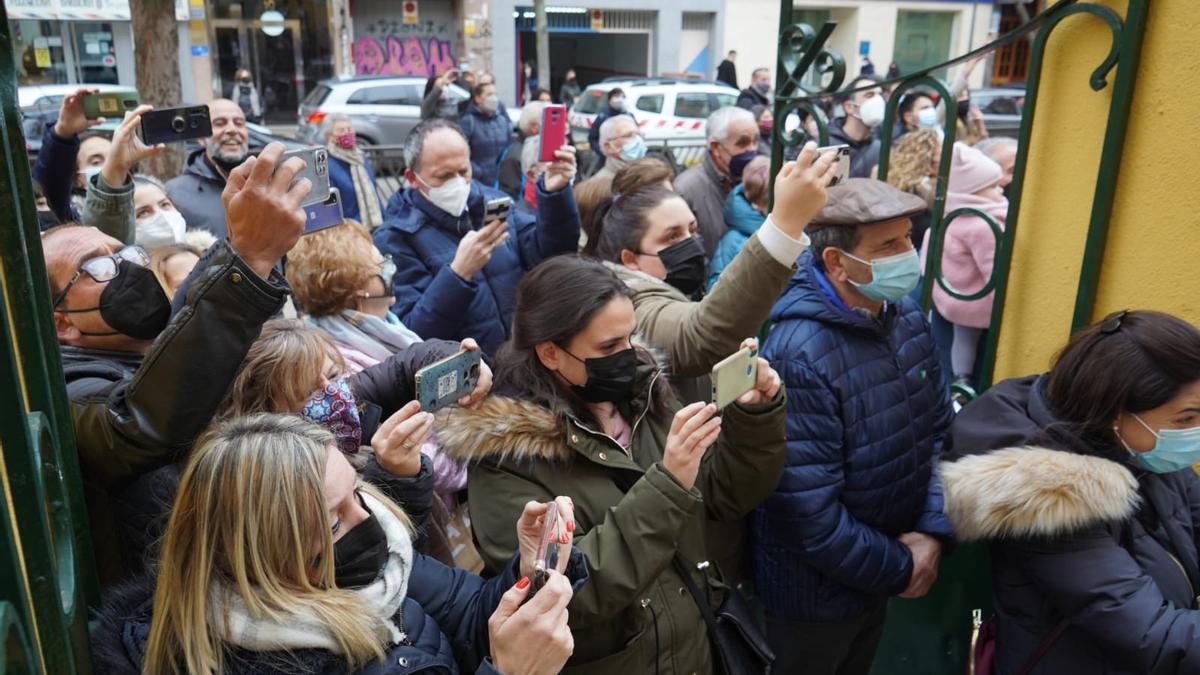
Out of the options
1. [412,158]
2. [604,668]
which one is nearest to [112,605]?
[604,668]

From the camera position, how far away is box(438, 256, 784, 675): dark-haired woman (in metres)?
2.00

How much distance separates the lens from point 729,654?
2.28 m

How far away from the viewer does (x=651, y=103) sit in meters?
16.1

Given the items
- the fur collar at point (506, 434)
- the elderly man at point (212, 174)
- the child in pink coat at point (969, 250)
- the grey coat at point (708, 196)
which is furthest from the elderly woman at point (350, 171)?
the fur collar at point (506, 434)

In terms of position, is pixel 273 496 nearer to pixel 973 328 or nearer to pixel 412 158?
pixel 412 158

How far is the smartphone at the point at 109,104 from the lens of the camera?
321 cm

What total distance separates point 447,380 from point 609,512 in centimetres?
45

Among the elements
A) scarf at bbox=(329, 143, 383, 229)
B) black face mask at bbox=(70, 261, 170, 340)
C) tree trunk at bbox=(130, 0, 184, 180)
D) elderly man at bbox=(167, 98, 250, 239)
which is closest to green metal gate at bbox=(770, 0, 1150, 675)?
black face mask at bbox=(70, 261, 170, 340)

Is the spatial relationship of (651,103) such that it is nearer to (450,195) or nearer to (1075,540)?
(450,195)

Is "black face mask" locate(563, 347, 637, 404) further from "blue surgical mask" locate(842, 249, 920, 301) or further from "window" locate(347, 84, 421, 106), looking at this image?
"window" locate(347, 84, 421, 106)

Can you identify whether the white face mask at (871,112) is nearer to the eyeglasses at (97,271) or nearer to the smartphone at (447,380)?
the smartphone at (447,380)

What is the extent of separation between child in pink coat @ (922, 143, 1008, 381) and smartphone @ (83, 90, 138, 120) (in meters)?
3.41

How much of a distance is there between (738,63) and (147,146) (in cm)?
2468

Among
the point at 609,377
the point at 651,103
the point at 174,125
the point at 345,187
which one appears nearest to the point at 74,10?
the point at 651,103
